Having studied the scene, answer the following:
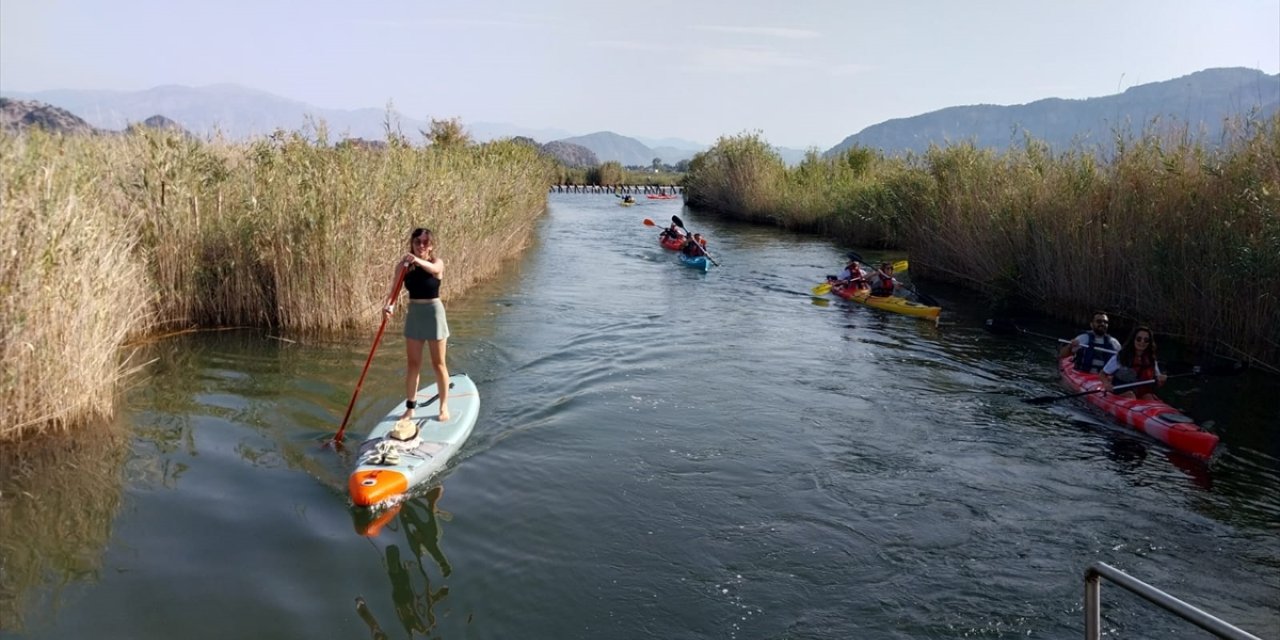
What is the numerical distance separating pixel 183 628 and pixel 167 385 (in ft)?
16.7

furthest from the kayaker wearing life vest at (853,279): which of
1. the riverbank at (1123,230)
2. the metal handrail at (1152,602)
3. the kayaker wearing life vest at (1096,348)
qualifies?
the metal handrail at (1152,602)

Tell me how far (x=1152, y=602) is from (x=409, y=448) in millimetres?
5586

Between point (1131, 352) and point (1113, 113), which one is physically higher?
point (1113, 113)

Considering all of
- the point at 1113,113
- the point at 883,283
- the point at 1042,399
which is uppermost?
the point at 1113,113

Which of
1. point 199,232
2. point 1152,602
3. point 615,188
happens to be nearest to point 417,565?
point 1152,602

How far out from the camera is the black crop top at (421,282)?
694 centimetres

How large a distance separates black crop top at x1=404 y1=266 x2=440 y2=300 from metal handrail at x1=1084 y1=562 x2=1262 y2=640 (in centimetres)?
557

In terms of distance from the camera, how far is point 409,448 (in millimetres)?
6660

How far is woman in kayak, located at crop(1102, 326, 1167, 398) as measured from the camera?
8.82 m

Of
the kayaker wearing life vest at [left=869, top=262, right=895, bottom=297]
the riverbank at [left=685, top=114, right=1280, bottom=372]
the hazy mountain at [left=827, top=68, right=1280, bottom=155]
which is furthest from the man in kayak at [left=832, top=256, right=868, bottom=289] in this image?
the hazy mountain at [left=827, top=68, right=1280, bottom=155]

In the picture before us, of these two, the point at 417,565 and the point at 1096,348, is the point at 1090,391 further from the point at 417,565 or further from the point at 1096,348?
the point at 417,565

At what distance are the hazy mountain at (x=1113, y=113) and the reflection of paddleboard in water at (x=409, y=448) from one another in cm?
1043

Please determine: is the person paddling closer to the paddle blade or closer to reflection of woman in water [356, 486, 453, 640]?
the paddle blade

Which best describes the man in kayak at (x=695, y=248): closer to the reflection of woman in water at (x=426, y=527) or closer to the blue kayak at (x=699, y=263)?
the blue kayak at (x=699, y=263)
